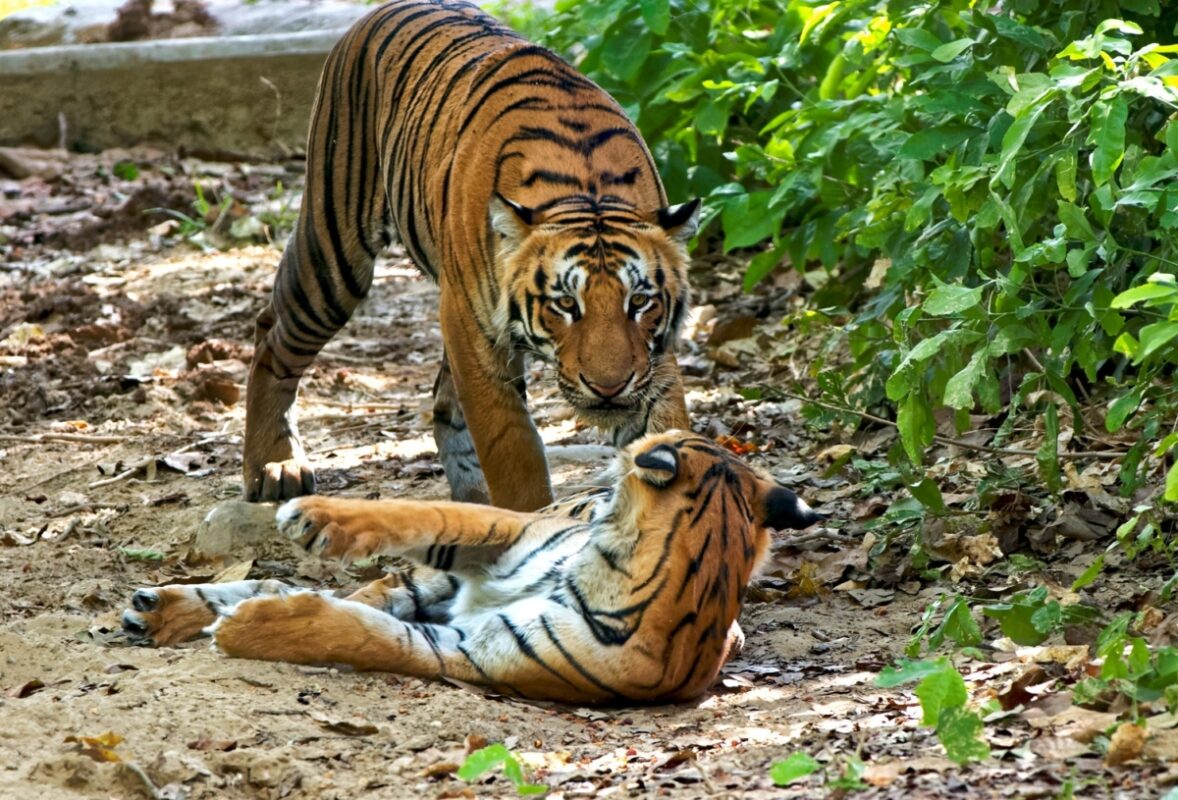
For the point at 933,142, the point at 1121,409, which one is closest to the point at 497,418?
the point at 933,142

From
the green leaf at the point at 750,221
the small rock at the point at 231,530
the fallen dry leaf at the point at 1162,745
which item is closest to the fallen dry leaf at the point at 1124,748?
the fallen dry leaf at the point at 1162,745

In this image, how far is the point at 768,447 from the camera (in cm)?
591

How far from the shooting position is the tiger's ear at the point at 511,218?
452 centimetres

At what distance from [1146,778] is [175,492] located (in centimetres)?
403

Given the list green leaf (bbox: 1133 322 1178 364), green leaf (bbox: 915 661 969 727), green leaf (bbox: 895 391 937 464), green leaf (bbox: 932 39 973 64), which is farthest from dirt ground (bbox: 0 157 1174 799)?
green leaf (bbox: 932 39 973 64)

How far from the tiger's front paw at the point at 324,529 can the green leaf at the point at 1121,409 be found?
168 centimetres

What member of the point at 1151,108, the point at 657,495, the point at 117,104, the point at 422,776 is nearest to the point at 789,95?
the point at 1151,108

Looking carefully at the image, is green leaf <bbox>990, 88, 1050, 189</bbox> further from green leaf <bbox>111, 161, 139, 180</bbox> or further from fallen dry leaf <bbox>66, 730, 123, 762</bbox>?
green leaf <bbox>111, 161, 139, 180</bbox>

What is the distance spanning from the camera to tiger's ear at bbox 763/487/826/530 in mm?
3674

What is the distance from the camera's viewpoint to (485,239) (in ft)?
15.5

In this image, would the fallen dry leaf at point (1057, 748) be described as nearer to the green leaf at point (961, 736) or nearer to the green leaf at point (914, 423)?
the green leaf at point (961, 736)

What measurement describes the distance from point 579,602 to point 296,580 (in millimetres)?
1399

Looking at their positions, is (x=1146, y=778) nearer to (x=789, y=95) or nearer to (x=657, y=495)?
(x=657, y=495)

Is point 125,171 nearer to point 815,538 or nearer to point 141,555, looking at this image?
point 141,555
